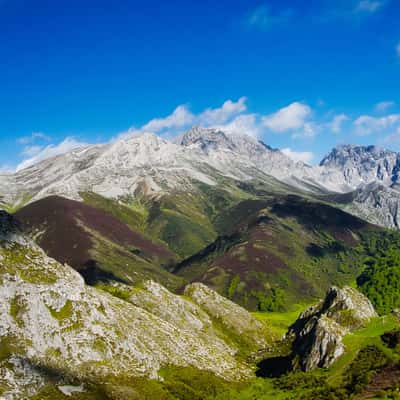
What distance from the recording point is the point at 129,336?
144 m

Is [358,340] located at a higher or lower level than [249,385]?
higher

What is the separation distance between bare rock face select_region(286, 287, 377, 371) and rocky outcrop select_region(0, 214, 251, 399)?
25.3m

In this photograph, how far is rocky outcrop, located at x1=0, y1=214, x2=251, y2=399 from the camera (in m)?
118

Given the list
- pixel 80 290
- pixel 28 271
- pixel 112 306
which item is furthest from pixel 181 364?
pixel 28 271

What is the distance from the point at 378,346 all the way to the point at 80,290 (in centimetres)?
8681

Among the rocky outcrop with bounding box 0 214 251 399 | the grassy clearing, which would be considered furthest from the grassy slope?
the rocky outcrop with bounding box 0 214 251 399

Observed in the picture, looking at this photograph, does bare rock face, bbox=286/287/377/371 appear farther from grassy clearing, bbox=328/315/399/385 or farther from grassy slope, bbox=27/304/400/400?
grassy slope, bbox=27/304/400/400

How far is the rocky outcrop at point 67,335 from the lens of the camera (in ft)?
387

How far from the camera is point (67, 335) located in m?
130

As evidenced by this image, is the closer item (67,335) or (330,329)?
(67,335)

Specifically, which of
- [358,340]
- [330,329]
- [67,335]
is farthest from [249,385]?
[67,335]

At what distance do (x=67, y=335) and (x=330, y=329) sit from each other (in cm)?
7622

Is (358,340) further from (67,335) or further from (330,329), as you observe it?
(67,335)

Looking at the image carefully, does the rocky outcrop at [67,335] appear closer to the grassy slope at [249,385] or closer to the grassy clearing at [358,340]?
the grassy slope at [249,385]
